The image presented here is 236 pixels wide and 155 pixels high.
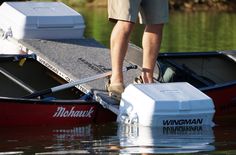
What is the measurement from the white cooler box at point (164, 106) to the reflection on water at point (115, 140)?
0.07 m

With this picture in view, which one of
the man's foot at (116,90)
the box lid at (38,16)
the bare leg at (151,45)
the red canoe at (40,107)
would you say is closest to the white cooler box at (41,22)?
the box lid at (38,16)

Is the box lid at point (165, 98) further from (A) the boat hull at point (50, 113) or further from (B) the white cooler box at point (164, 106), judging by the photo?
(A) the boat hull at point (50, 113)

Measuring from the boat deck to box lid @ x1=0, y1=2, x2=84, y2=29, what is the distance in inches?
7.1

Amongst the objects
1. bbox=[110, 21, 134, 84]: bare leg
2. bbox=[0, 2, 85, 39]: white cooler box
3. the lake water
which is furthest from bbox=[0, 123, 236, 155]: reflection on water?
bbox=[0, 2, 85, 39]: white cooler box

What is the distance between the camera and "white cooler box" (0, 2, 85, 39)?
11805 millimetres

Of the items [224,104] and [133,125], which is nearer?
[133,125]

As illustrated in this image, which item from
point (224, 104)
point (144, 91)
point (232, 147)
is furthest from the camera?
point (224, 104)

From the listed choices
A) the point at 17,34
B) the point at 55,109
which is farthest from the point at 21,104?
the point at 17,34

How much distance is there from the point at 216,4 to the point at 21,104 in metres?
24.5

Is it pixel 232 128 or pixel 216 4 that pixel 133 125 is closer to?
pixel 232 128

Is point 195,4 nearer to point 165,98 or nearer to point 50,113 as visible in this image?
Result: point 50,113

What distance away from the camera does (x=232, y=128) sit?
10.4 metres

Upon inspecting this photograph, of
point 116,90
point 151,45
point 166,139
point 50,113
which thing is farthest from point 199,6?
point 166,139

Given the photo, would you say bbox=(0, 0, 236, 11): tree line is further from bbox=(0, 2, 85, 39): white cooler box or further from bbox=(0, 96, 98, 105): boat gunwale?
bbox=(0, 96, 98, 105): boat gunwale
